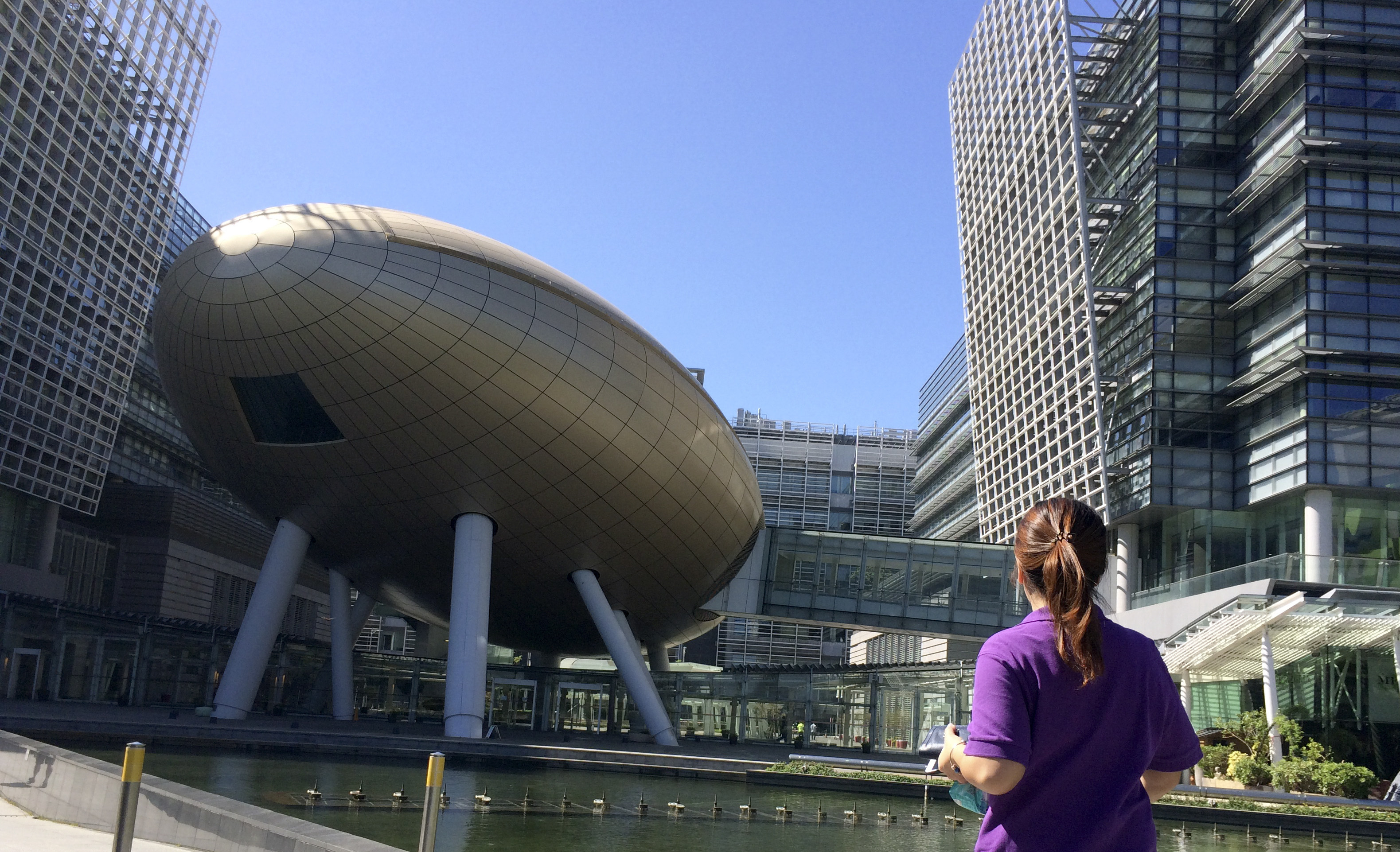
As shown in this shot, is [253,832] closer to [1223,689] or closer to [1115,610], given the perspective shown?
[1223,689]

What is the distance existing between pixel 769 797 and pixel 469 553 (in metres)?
10.9

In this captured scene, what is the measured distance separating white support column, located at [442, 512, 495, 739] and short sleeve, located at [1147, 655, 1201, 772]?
25673mm

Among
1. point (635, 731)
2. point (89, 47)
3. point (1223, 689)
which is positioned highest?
point (89, 47)

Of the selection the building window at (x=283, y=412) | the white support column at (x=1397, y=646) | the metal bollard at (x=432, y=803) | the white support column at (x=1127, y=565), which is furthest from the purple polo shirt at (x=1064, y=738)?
the white support column at (x=1127, y=565)

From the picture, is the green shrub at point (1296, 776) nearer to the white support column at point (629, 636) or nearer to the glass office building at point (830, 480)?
the white support column at point (629, 636)

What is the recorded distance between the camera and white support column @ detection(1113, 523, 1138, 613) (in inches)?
1746

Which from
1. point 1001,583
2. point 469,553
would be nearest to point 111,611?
point 469,553

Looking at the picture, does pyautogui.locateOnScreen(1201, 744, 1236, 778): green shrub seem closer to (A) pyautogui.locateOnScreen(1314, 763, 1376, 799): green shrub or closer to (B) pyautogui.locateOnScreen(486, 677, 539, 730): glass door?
(A) pyautogui.locateOnScreen(1314, 763, 1376, 799): green shrub

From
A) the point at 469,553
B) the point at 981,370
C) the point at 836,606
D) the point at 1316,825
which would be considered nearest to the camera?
the point at 1316,825

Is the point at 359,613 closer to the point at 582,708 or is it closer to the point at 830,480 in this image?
the point at 582,708

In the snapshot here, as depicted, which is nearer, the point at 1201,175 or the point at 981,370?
the point at 1201,175

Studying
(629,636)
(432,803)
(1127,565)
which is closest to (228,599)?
(629,636)

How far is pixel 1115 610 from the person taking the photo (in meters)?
44.0

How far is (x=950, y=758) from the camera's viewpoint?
2641 millimetres
